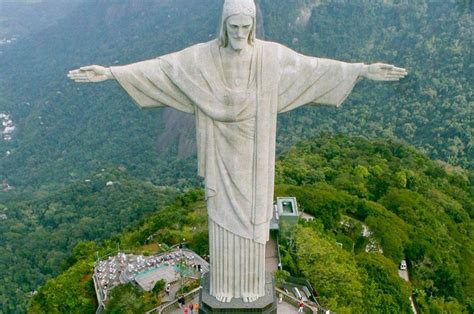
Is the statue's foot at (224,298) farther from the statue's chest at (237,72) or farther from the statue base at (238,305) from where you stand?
the statue's chest at (237,72)

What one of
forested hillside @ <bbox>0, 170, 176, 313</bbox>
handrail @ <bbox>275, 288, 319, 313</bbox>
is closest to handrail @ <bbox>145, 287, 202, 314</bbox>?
handrail @ <bbox>275, 288, 319, 313</bbox>

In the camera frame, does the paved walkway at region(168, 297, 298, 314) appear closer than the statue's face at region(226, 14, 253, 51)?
No

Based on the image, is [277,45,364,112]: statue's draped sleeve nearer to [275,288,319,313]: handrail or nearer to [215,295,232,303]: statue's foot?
[215,295,232,303]: statue's foot

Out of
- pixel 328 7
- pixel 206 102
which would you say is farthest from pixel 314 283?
pixel 328 7

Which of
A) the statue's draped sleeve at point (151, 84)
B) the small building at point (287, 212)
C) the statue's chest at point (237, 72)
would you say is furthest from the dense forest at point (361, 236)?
the statue's chest at point (237, 72)

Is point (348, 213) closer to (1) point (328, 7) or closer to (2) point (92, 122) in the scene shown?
(1) point (328, 7)

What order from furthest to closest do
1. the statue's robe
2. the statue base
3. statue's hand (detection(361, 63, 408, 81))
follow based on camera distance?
the statue base → the statue's robe → statue's hand (detection(361, 63, 408, 81))

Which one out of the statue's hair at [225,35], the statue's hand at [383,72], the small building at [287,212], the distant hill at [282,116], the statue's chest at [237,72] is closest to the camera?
the statue's hair at [225,35]
